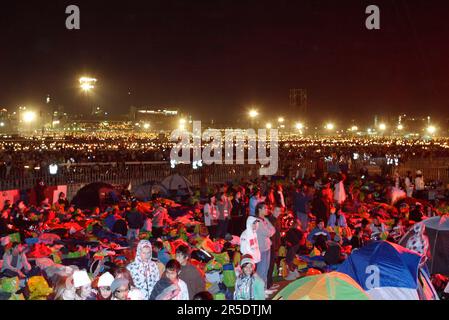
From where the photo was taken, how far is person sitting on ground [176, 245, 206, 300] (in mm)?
6215

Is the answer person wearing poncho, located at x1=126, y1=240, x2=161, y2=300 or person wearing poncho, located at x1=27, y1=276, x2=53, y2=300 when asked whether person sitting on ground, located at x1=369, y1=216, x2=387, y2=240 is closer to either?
person wearing poncho, located at x1=126, y1=240, x2=161, y2=300

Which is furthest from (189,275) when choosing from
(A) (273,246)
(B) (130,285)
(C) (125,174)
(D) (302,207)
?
(C) (125,174)

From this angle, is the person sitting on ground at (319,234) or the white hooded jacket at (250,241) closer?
the white hooded jacket at (250,241)

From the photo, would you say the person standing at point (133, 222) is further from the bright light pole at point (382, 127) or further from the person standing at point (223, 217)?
the bright light pole at point (382, 127)

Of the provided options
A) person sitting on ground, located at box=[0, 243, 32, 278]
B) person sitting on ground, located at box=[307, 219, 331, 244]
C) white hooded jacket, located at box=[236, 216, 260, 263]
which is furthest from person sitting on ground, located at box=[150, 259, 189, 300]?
person sitting on ground, located at box=[307, 219, 331, 244]

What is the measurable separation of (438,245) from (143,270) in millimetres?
5975

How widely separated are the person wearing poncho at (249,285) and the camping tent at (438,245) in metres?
4.98

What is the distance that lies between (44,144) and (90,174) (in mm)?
20110

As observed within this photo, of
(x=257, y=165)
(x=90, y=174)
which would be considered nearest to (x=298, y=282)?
(x=90, y=174)

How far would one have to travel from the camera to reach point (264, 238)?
853 cm

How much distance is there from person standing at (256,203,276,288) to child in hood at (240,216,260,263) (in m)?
0.12

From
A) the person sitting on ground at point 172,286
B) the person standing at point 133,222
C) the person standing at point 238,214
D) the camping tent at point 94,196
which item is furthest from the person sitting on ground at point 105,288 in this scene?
the camping tent at point 94,196

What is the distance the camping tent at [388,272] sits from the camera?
7.15m
